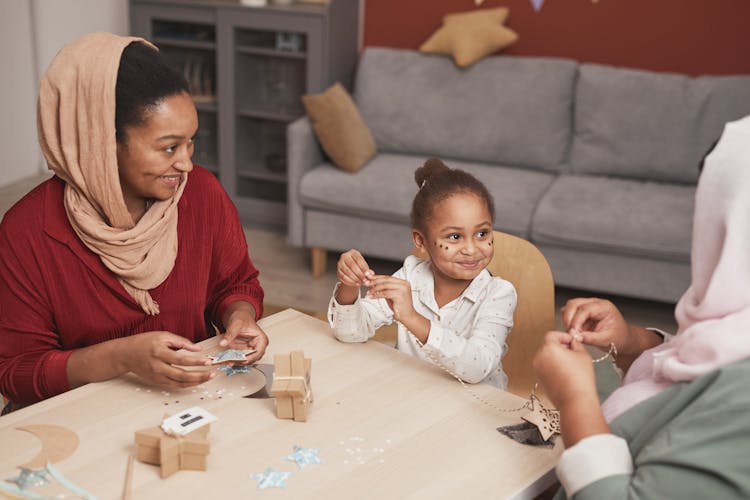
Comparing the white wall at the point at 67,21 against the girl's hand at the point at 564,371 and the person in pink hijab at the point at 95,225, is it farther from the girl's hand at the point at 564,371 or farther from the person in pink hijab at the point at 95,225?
the girl's hand at the point at 564,371

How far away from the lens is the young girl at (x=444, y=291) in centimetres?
166

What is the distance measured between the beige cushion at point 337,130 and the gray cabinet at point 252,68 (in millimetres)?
367

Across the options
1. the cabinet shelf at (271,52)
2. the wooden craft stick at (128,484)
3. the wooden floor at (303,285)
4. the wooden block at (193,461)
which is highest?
the cabinet shelf at (271,52)

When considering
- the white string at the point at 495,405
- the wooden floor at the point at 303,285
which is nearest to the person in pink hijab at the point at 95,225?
the white string at the point at 495,405

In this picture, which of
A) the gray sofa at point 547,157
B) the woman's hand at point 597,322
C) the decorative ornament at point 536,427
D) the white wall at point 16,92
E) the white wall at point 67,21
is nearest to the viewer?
the decorative ornament at point 536,427

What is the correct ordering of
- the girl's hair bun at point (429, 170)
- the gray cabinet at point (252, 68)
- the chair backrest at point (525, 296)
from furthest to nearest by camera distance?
the gray cabinet at point (252, 68) < the chair backrest at point (525, 296) < the girl's hair bun at point (429, 170)

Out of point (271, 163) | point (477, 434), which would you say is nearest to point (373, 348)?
point (477, 434)

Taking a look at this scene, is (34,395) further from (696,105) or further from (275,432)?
(696,105)

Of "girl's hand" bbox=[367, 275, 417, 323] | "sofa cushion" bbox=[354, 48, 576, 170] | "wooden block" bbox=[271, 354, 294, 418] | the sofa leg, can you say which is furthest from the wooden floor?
"wooden block" bbox=[271, 354, 294, 418]

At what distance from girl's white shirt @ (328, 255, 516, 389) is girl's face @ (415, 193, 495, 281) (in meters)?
0.08

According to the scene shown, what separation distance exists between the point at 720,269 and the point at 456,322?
808 millimetres

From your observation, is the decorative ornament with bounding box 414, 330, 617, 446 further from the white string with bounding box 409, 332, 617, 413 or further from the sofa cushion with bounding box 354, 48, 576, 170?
the sofa cushion with bounding box 354, 48, 576, 170

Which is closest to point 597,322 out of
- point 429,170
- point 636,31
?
point 429,170

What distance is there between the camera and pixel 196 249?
1853 mm
